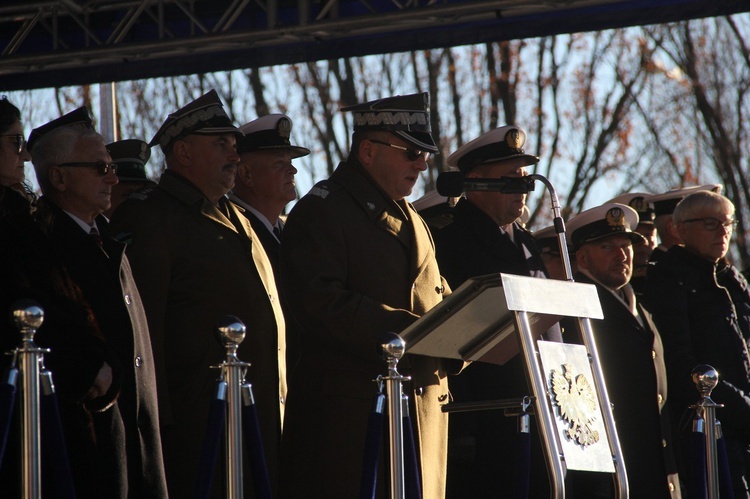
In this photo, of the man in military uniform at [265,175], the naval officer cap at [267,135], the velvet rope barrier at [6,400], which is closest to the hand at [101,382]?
the velvet rope barrier at [6,400]

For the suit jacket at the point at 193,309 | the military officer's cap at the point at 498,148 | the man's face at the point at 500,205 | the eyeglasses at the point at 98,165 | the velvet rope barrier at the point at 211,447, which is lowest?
the velvet rope barrier at the point at 211,447

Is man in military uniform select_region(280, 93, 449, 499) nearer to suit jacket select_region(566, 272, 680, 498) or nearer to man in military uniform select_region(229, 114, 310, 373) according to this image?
man in military uniform select_region(229, 114, 310, 373)

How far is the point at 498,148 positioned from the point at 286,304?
1.48m

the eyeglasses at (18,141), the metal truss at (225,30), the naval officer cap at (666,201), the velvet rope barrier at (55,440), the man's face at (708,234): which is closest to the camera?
the velvet rope barrier at (55,440)

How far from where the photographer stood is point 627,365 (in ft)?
22.4

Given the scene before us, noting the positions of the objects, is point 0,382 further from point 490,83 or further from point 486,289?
point 490,83

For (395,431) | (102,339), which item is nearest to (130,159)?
(102,339)

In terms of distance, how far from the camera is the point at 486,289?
4.53 meters

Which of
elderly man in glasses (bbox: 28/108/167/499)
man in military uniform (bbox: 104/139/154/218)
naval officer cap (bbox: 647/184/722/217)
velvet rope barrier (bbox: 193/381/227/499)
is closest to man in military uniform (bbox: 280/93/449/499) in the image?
elderly man in glasses (bbox: 28/108/167/499)

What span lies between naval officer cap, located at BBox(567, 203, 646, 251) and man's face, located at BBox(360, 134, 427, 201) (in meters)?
1.91

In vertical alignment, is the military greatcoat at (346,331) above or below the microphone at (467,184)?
below

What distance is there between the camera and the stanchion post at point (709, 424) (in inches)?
228

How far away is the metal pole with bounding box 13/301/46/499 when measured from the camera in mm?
3926

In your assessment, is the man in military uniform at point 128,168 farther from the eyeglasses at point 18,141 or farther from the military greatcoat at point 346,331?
the eyeglasses at point 18,141
